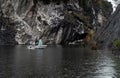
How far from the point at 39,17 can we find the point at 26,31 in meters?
9.32

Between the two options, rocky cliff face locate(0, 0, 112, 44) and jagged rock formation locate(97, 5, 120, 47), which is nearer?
jagged rock formation locate(97, 5, 120, 47)

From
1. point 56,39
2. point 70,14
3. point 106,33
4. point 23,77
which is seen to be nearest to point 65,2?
point 70,14

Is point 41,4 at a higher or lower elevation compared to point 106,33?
higher

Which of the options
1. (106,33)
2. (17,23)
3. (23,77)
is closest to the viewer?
(23,77)

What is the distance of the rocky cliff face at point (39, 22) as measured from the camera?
178375 millimetres

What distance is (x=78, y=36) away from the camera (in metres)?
186

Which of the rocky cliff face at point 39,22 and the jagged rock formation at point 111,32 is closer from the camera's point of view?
the jagged rock formation at point 111,32

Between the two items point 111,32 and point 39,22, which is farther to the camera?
point 39,22

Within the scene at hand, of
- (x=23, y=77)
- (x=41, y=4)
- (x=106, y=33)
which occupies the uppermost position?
(x=41, y=4)

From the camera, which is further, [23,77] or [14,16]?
[14,16]

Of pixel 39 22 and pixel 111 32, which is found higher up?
pixel 39 22

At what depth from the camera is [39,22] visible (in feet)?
595

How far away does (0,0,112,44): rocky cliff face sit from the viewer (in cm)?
17838

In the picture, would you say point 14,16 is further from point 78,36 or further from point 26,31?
point 78,36
